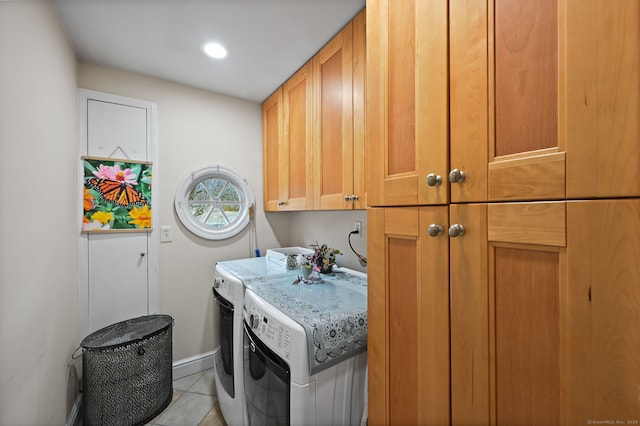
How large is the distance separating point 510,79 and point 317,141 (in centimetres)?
118

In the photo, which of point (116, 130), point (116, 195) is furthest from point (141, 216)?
point (116, 130)

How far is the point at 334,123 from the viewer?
4.95 feet

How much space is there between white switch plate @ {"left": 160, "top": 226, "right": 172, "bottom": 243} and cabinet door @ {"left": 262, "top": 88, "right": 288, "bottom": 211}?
0.83m

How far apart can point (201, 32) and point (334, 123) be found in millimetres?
928

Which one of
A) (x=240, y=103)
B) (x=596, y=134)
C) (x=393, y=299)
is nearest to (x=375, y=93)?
(x=596, y=134)

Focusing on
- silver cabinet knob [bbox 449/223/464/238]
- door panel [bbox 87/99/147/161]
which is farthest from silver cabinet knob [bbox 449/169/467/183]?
door panel [bbox 87/99/147/161]

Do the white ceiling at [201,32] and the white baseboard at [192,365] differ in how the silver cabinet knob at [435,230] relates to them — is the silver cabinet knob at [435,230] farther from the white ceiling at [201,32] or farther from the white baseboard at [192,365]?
the white baseboard at [192,365]

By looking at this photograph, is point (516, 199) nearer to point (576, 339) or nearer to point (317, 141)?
point (576, 339)

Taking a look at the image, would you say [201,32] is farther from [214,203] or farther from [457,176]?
[457,176]

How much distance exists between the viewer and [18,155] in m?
0.96

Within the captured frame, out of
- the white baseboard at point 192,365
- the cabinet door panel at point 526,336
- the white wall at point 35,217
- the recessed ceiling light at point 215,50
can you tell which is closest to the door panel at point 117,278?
the white wall at point 35,217

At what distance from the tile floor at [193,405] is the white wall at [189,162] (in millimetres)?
210

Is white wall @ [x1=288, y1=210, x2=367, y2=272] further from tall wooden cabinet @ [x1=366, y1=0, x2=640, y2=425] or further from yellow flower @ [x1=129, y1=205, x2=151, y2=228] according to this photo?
yellow flower @ [x1=129, y1=205, x2=151, y2=228]

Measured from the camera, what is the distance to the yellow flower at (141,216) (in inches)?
75.7
